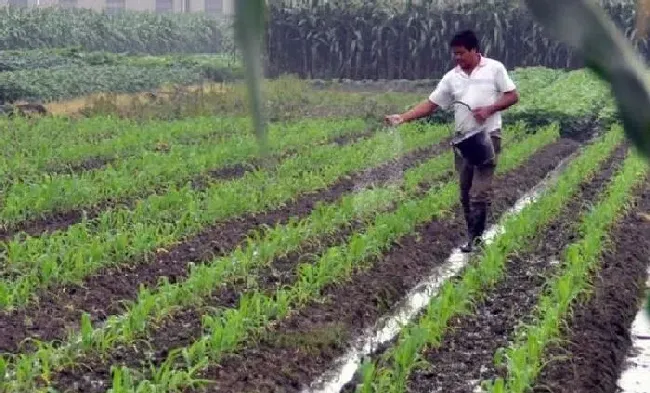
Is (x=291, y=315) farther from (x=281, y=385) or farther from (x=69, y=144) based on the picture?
(x=69, y=144)

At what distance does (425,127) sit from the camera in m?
15.9

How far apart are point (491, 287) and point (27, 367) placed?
300 centimetres

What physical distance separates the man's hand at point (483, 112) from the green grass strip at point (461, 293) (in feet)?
2.52

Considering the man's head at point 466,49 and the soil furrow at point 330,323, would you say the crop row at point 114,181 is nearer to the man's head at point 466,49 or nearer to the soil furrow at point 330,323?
the man's head at point 466,49

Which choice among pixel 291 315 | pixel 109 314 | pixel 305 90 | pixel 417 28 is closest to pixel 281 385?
pixel 291 315

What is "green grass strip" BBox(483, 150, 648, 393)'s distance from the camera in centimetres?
491

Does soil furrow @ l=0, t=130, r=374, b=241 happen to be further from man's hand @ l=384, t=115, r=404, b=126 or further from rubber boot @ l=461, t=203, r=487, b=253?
rubber boot @ l=461, t=203, r=487, b=253

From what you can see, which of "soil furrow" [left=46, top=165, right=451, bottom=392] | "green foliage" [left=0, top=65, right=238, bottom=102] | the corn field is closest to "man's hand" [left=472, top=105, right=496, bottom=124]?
"soil furrow" [left=46, top=165, right=451, bottom=392]

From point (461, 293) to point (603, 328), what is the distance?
0.72m

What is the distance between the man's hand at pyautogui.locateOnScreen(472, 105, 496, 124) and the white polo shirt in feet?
0.09

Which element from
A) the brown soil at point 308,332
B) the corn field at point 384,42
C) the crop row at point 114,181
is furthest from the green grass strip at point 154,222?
the corn field at point 384,42

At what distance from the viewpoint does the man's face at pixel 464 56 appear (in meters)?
7.45

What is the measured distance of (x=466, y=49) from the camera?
744cm

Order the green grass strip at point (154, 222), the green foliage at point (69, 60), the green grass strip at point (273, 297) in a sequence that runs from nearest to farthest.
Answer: the green grass strip at point (273, 297) < the green grass strip at point (154, 222) < the green foliage at point (69, 60)
